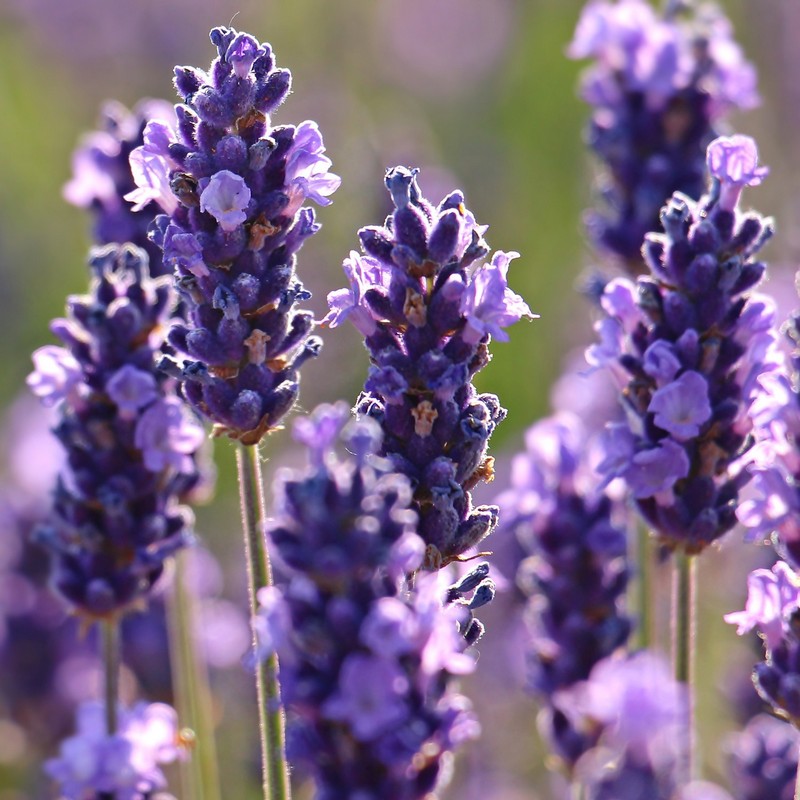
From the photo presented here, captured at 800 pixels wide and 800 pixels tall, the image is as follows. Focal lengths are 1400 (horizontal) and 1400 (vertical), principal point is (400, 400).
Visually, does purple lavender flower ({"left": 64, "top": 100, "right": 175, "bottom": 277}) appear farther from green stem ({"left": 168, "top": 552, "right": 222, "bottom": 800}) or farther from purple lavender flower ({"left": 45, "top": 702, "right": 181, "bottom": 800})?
purple lavender flower ({"left": 45, "top": 702, "right": 181, "bottom": 800})

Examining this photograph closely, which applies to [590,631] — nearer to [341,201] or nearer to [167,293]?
[167,293]

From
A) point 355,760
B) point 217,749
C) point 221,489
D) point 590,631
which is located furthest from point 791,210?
point 355,760

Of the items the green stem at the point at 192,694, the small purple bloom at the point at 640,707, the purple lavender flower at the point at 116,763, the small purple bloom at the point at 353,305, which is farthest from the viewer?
the green stem at the point at 192,694

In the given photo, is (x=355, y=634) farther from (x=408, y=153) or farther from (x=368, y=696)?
(x=408, y=153)

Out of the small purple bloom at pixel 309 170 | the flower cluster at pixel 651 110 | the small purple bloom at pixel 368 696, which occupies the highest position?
the flower cluster at pixel 651 110

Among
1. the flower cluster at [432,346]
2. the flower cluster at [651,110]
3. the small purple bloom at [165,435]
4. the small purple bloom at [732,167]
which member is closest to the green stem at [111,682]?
the small purple bloom at [165,435]

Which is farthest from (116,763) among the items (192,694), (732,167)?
(732,167)

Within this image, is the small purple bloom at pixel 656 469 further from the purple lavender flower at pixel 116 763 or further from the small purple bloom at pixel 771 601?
the purple lavender flower at pixel 116 763
